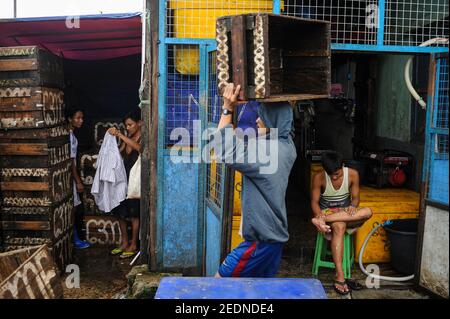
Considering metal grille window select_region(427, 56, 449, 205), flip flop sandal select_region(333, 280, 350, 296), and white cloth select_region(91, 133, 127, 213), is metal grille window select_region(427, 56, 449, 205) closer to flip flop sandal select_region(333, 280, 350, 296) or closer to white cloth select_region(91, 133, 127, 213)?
flip flop sandal select_region(333, 280, 350, 296)

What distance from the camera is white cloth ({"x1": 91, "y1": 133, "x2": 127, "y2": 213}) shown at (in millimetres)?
7203

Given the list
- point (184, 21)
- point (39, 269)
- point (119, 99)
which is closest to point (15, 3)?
point (119, 99)

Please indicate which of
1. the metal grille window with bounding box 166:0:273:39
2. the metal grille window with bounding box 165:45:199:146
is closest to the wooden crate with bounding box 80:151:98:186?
the metal grille window with bounding box 165:45:199:146

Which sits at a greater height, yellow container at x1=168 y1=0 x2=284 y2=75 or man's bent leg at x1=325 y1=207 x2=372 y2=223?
yellow container at x1=168 y1=0 x2=284 y2=75

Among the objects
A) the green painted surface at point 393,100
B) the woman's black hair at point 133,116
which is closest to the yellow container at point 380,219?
the green painted surface at point 393,100

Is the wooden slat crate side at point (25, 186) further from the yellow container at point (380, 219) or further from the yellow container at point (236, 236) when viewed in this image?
the yellow container at point (380, 219)

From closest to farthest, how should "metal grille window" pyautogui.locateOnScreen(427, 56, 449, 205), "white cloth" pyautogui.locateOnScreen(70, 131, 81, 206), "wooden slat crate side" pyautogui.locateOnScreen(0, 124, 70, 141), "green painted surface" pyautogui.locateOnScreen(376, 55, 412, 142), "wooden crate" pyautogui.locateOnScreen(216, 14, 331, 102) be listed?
"wooden crate" pyautogui.locateOnScreen(216, 14, 331, 102) < "metal grille window" pyautogui.locateOnScreen(427, 56, 449, 205) < "wooden slat crate side" pyautogui.locateOnScreen(0, 124, 70, 141) < "white cloth" pyautogui.locateOnScreen(70, 131, 81, 206) < "green painted surface" pyautogui.locateOnScreen(376, 55, 412, 142)

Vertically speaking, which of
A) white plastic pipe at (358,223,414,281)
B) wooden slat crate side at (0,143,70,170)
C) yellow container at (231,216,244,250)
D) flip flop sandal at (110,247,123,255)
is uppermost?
wooden slat crate side at (0,143,70,170)

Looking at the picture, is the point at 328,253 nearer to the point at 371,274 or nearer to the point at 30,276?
the point at 371,274

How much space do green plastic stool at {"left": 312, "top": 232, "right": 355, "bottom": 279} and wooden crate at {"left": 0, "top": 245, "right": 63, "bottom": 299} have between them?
3024 mm

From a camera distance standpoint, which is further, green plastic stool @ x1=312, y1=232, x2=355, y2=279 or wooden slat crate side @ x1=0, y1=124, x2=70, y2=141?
wooden slat crate side @ x1=0, y1=124, x2=70, y2=141

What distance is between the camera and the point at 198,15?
18.2 feet

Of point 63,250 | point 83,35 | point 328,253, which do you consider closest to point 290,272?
point 328,253

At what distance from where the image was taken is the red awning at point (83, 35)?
6472mm
